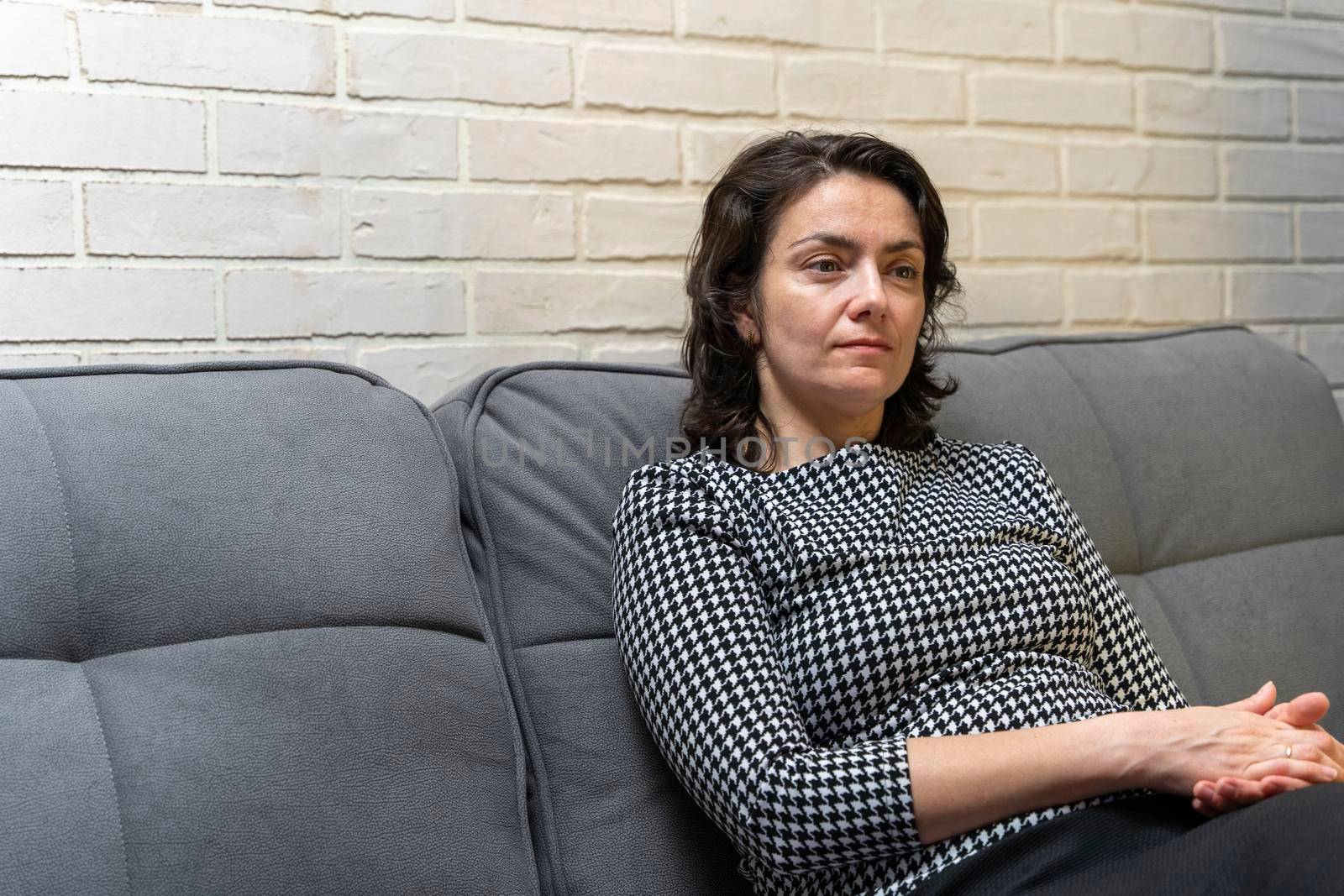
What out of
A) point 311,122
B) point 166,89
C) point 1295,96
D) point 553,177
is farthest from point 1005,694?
point 1295,96

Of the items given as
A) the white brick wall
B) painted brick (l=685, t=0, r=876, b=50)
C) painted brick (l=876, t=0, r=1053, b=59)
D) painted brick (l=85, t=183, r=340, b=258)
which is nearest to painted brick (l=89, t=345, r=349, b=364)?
the white brick wall

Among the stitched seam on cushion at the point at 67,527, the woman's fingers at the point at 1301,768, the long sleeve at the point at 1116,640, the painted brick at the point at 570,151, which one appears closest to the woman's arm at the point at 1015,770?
the woman's fingers at the point at 1301,768

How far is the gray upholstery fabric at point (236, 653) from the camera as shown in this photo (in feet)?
3.33

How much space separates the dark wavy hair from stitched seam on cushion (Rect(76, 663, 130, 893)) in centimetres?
69

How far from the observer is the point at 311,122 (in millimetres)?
1606

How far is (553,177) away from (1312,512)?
1.19 m

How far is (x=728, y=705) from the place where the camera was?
3.76ft

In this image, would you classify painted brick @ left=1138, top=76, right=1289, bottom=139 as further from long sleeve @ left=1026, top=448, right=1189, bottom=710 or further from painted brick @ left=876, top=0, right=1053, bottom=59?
long sleeve @ left=1026, top=448, right=1189, bottom=710

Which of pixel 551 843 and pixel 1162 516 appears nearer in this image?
pixel 551 843

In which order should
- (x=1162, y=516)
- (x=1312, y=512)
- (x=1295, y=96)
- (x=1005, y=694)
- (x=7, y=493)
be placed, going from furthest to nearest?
(x=1295, y=96)
(x=1312, y=512)
(x=1162, y=516)
(x=1005, y=694)
(x=7, y=493)

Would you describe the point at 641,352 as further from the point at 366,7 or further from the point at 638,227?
the point at 366,7

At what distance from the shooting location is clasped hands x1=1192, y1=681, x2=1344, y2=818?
1098 millimetres

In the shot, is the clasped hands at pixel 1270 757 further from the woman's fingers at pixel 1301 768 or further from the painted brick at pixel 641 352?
the painted brick at pixel 641 352

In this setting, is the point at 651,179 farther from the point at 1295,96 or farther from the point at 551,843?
the point at 1295,96
